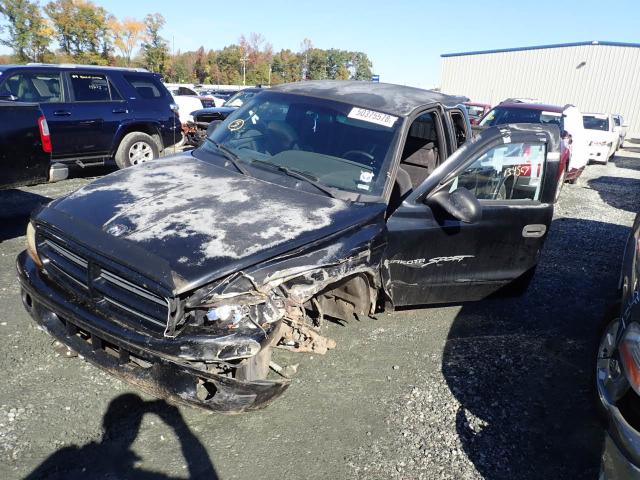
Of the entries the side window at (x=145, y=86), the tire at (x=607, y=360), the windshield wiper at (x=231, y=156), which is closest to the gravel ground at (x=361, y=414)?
the tire at (x=607, y=360)

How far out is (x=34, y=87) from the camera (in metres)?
7.62

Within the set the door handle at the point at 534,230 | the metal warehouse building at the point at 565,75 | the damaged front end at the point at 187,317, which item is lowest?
the damaged front end at the point at 187,317

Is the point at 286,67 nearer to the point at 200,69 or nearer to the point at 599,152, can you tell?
the point at 200,69

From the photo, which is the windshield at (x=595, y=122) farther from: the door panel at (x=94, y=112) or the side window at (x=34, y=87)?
the side window at (x=34, y=87)

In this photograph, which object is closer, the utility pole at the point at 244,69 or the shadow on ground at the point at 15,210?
the shadow on ground at the point at 15,210

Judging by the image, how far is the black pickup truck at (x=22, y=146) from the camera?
493cm

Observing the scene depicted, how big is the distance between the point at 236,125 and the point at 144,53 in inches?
2549

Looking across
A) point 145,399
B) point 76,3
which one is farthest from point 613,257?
point 76,3

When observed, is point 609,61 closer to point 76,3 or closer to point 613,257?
point 613,257

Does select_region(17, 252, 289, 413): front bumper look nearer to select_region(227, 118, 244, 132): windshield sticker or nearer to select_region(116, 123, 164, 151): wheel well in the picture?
select_region(227, 118, 244, 132): windshield sticker

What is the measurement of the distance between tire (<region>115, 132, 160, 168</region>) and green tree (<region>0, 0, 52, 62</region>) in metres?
41.4

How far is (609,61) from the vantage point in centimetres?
3056

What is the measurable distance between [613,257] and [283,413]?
5396 millimetres

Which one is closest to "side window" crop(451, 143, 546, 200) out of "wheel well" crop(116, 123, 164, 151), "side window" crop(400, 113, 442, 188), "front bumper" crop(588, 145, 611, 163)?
"side window" crop(400, 113, 442, 188)
